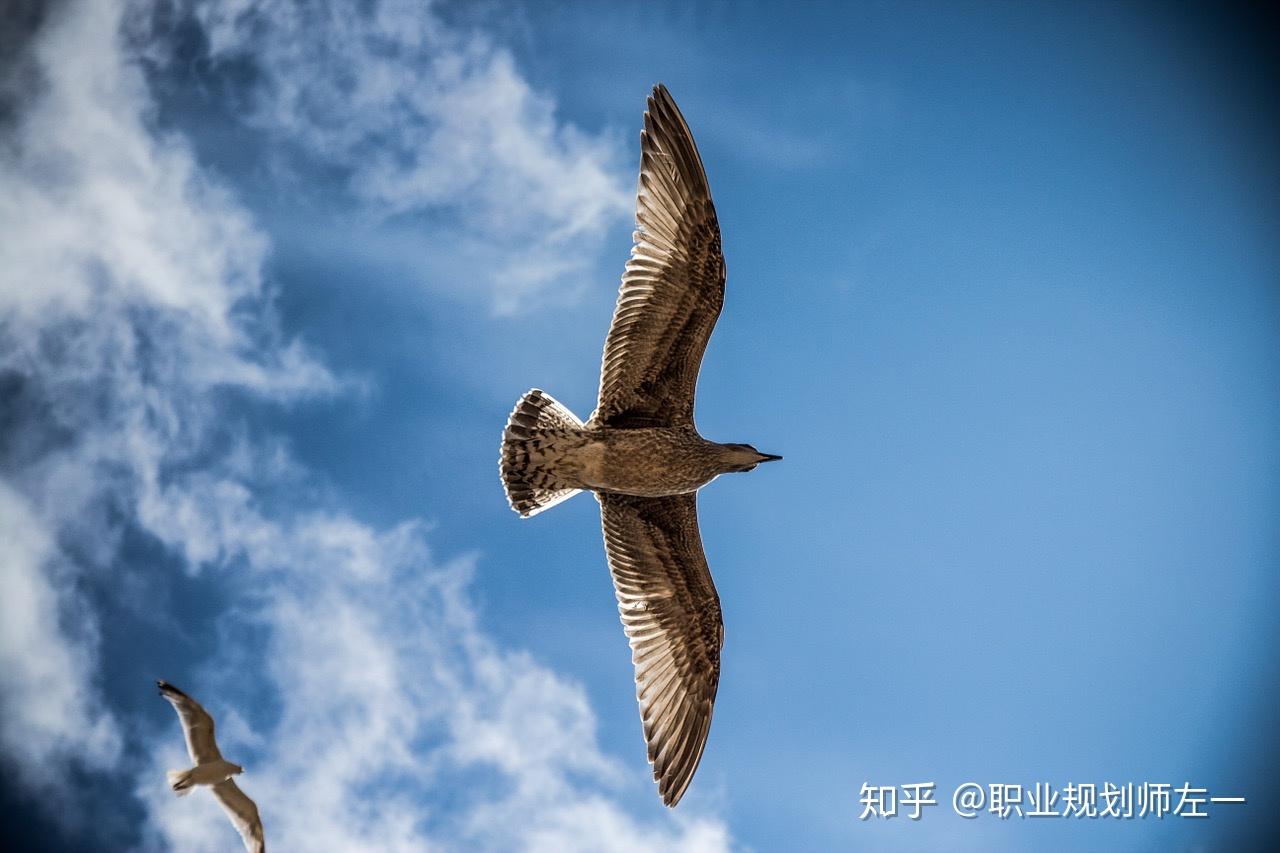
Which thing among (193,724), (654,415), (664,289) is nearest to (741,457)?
(654,415)

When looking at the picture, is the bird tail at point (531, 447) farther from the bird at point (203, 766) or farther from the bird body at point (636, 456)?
the bird at point (203, 766)

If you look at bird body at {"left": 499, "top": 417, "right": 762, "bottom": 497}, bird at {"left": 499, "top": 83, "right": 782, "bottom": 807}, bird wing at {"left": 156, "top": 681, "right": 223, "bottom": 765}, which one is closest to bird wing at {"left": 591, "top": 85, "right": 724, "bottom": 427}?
bird at {"left": 499, "top": 83, "right": 782, "bottom": 807}

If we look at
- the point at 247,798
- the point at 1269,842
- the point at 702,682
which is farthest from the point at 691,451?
the point at 1269,842

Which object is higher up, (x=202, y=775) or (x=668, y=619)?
(x=668, y=619)

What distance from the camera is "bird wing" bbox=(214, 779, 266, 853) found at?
27.1 ft

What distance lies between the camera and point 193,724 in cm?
814

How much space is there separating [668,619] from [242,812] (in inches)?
146

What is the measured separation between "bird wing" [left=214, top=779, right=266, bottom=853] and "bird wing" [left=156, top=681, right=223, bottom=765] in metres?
0.27

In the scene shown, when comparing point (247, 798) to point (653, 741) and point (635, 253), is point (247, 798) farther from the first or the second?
point (635, 253)

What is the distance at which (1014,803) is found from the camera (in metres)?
10.3

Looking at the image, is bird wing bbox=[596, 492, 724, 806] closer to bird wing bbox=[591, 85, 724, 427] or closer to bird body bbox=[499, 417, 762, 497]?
bird body bbox=[499, 417, 762, 497]

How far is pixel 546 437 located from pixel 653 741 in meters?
2.77

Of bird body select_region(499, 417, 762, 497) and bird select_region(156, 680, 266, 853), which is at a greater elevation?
bird body select_region(499, 417, 762, 497)

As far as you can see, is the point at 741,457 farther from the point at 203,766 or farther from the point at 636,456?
the point at 203,766
